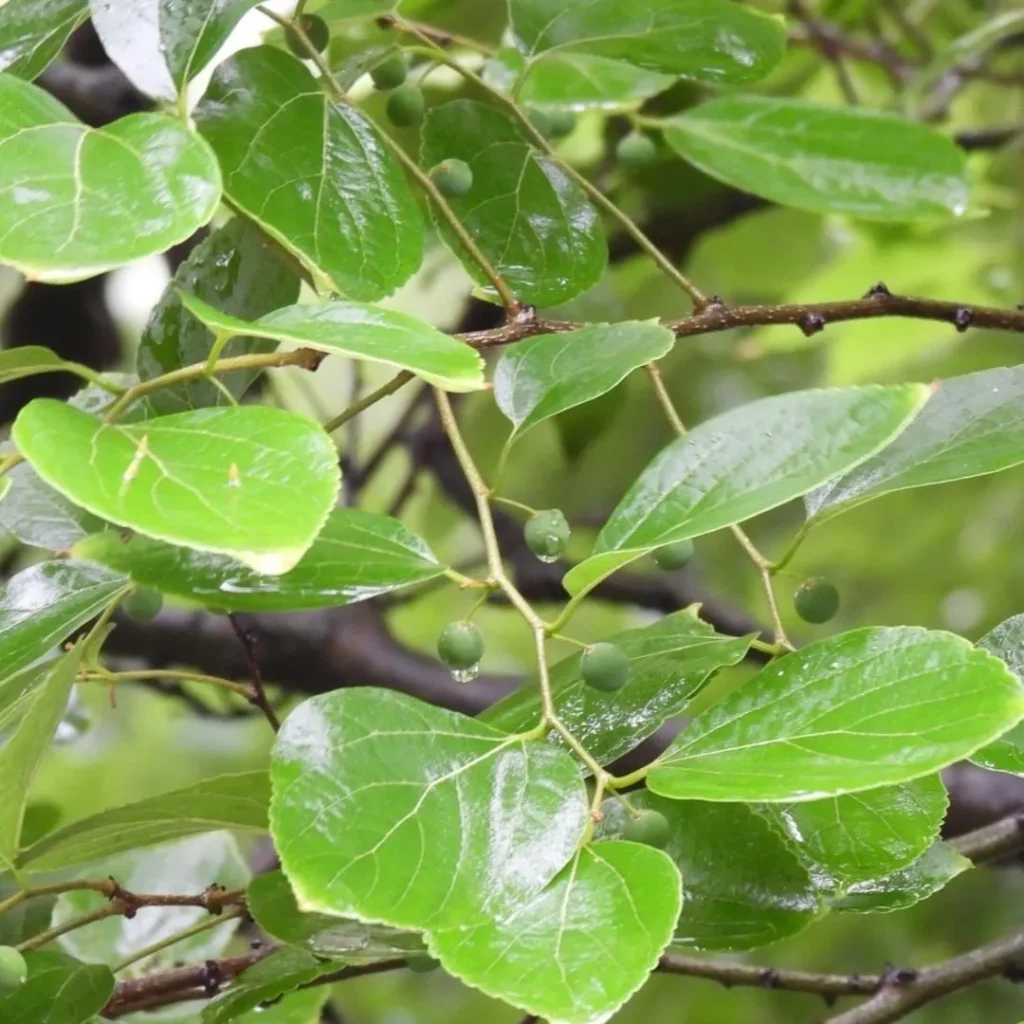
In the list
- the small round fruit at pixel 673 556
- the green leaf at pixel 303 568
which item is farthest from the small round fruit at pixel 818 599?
the green leaf at pixel 303 568

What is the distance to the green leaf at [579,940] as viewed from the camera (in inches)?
10.9

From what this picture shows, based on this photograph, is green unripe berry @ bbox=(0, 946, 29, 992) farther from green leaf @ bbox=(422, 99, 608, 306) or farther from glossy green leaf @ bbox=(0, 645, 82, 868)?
green leaf @ bbox=(422, 99, 608, 306)

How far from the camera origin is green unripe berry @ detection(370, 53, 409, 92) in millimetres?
548

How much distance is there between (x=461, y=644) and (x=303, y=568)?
6 centimetres

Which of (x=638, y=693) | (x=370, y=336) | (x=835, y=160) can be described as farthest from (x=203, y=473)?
(x=835, y=160)

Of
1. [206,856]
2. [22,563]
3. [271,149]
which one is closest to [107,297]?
[22,563]

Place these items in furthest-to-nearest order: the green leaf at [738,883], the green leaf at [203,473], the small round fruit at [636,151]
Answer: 1. the small round fruit at [636,151]
2. the green leaf at [738,883]
3. the green leaf at [203,473]

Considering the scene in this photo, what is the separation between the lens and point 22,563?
112cm

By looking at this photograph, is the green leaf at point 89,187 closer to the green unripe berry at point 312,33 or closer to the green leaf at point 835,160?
the green unripe berry at point 312,33

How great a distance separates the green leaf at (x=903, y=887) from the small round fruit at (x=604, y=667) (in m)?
0.09

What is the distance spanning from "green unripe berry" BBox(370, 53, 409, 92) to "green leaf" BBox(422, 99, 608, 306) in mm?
46

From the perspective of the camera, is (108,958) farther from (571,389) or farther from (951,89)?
(951,89)

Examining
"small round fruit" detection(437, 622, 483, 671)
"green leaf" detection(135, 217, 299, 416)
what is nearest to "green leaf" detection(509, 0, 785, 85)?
"green leaf" detection(135, 217, 299, 416)

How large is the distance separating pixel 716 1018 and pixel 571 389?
2.57 ft
